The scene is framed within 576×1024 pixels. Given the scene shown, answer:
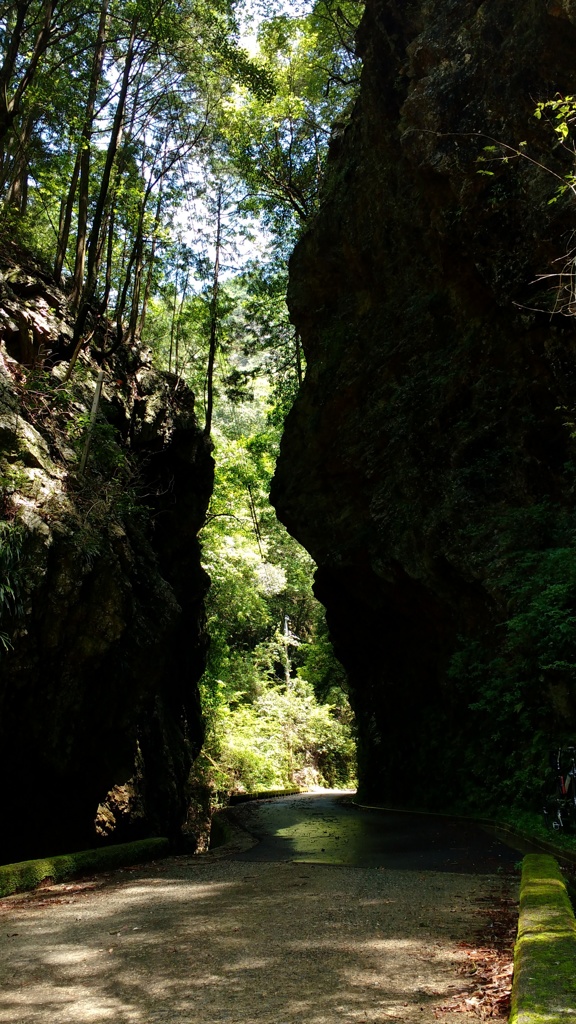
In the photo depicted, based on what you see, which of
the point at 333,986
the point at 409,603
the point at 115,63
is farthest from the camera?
the point at 115,63

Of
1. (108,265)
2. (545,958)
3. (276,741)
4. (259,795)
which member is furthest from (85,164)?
(276,741)

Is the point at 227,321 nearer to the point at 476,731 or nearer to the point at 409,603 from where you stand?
the point at 409,603

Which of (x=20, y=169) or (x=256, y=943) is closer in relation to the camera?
(x=256, y=943)

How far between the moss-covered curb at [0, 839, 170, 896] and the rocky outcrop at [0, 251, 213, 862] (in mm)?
1259

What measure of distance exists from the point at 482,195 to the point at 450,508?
5648 millimetres

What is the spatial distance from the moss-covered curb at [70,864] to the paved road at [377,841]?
4.97 ft

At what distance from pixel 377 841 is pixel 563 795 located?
366 centimetres

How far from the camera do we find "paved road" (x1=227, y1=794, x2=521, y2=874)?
27.9ft

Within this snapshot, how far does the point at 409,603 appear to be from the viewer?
1614 centimetres

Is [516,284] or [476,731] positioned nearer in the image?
[516,284]

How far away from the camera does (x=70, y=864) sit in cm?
852

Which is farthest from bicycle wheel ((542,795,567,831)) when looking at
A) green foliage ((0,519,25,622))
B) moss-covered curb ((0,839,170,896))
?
green foliage ((0,519,25,622))

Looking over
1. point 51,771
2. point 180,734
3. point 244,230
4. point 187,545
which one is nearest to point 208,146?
point 244,230

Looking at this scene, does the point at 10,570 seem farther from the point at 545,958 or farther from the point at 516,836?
the point at 516,836
